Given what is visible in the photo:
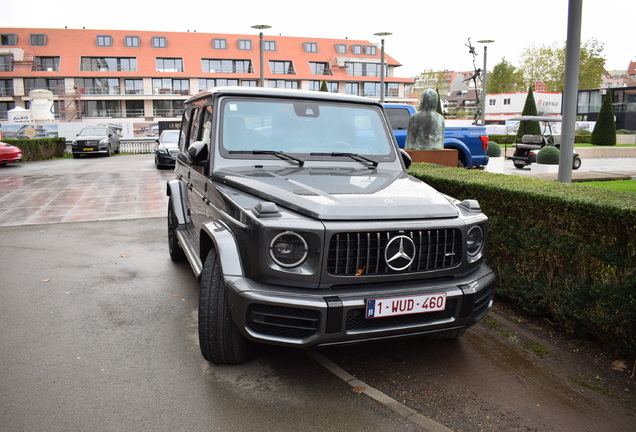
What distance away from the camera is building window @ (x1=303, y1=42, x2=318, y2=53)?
7094 centimetres

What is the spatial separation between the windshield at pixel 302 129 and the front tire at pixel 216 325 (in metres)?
1.16

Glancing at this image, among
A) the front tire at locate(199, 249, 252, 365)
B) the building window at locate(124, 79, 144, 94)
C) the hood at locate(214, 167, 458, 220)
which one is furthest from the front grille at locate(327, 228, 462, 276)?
the building window at locate(124, 79, 144, 94)

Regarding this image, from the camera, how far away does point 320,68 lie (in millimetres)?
70438

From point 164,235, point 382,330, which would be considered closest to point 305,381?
point 382,330

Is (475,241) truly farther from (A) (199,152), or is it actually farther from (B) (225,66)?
(B) (225,66)

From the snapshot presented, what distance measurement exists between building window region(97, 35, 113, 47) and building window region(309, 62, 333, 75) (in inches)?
953

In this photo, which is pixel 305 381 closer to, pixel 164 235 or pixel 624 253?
pixel 624 253

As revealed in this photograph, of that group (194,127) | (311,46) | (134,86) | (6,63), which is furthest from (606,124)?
(6,63)

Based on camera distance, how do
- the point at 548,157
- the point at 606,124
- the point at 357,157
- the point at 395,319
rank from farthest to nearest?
the point at 606,124 < the point at 548,157 < the point at 357,157 < the point at 395,319

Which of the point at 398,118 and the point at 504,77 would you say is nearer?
the point at 398,118

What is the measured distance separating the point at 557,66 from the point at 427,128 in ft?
212

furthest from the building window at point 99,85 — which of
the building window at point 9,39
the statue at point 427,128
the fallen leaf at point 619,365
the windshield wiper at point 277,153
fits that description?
the fallen leaf at point 619,365

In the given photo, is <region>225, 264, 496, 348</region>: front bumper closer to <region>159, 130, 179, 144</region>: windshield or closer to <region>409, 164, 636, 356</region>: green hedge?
<region>409, 164, 636, 356</region>: green hedge

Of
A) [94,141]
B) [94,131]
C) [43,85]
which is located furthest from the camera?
[43,85]
